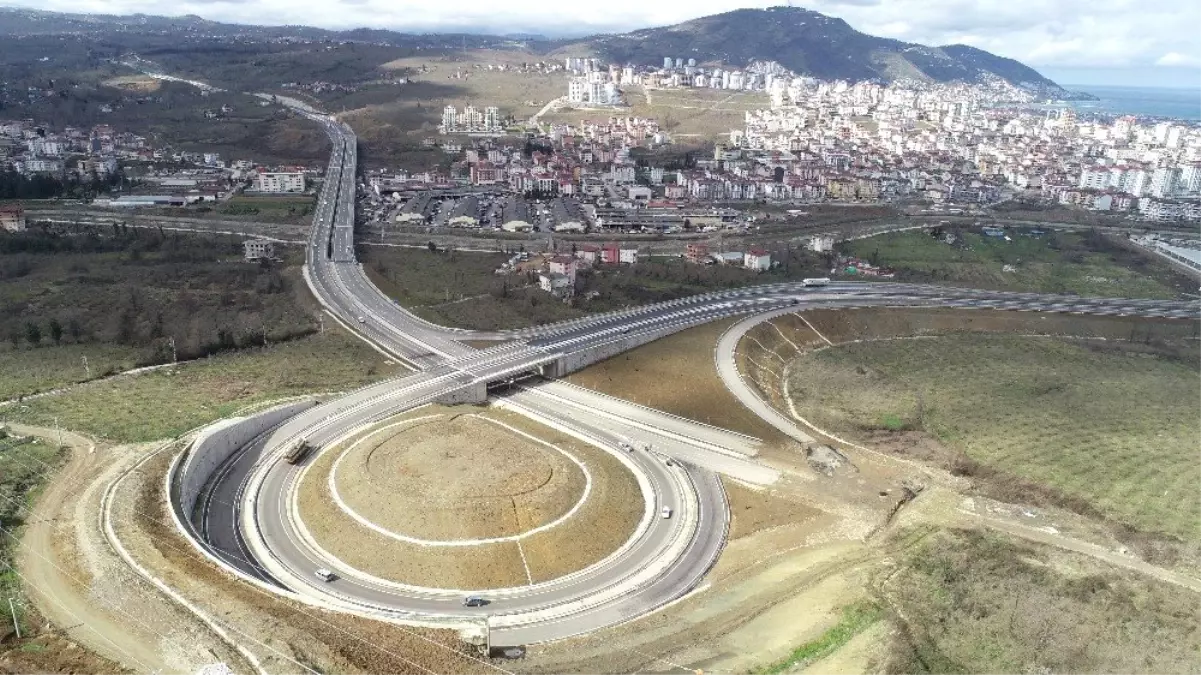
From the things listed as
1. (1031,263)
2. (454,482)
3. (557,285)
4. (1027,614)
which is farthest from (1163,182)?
(454,482)

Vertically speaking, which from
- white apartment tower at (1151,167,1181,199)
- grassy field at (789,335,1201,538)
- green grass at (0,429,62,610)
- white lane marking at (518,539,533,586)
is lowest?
white lane marking at (518,539,533,586)

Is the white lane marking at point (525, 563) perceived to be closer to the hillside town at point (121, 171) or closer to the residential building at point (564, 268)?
the residential building at point (564, 268)

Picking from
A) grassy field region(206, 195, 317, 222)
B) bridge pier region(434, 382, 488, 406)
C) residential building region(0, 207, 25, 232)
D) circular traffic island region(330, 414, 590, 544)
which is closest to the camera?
circular traffic island region(330, 414, 590, 544)

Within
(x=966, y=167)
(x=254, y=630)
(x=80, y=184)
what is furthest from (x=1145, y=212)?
(x=80, y=184)

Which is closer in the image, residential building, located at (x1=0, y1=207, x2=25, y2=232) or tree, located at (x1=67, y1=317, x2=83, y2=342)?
tree, located at (x1=67, y1=317, x2=83, y2=342)

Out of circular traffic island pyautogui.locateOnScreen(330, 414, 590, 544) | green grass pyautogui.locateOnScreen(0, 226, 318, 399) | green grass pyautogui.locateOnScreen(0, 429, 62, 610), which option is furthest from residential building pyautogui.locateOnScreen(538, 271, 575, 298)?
green grass pyautogui.locateOnScreen(0, 429, 62, 610)

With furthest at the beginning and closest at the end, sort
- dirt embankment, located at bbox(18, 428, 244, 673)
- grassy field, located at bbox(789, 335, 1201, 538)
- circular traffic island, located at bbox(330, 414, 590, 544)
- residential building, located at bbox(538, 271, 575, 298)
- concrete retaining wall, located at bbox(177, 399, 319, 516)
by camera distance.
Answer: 1. residential building, located at bbox(538, 271, 575, 298)
2. grassy field, located at bbox(789, 335, 1201, 538)
3. concrete retaining wall, located at bbox(177, 399, 319, 516)
4. circular traffic island, located at bbox(330, 414, 590, 544)
5. dirt embankment, located at bbox(18, 428, 244, 673)

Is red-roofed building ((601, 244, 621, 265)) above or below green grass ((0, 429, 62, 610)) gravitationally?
above

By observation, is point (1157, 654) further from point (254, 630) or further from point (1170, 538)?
point (254, 630)

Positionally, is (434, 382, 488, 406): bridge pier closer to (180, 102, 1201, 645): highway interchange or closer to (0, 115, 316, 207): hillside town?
(180, 102, 1201, 645): highway interchange
